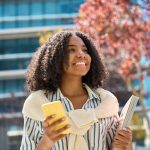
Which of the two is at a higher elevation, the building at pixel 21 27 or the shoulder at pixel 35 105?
the shoulder at pixel 35 105

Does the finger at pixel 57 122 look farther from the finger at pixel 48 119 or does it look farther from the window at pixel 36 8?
the window at pixel 36 8

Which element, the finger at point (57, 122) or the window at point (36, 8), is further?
the window at point (36, 8)

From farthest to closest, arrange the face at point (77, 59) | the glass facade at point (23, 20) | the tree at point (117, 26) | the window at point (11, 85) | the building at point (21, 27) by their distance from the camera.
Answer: the glass facade at point (23, 20)
the building at point (21, 27)
the window at point (11, 85)
the tree at point (117, 26)
the face at point (77, 59)

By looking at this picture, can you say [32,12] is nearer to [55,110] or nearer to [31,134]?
[31,134]

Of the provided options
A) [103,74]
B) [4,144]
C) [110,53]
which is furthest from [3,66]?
[103,74]

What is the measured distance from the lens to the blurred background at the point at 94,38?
11.3 meters

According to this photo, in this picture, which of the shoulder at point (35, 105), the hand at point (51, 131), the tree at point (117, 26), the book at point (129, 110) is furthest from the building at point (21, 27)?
the hand at point (51, 131)

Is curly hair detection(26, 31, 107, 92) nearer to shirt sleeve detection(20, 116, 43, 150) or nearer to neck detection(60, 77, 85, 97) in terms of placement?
neck detection(60, 77, 85, 97)

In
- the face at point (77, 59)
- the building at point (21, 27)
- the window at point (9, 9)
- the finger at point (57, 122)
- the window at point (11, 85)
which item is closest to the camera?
the finger at point (57, 122)

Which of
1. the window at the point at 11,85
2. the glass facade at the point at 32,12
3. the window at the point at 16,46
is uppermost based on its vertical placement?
the glass facade at the point at 32,12

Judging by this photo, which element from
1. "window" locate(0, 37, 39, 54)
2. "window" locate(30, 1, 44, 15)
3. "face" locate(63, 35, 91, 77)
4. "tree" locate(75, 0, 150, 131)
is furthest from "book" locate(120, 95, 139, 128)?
"window" locate(30, 1, 44, 15)

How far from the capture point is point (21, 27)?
48219mm

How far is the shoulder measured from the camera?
8.35 ft

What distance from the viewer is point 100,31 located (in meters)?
11.4
